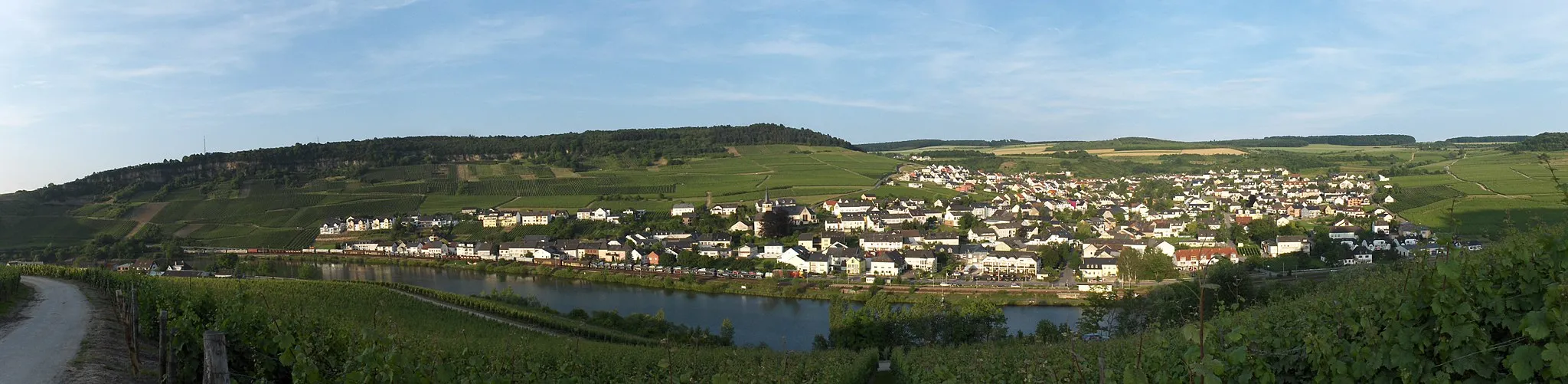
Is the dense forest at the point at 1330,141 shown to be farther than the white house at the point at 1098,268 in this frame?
Yes

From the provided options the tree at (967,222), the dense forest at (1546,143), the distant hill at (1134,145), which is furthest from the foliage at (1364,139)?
the tree at (967,222)

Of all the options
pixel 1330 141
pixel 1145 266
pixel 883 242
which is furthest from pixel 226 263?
pixel 1330 141

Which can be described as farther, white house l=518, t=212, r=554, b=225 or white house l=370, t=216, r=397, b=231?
white house l=370, t=216, r=397, b=231

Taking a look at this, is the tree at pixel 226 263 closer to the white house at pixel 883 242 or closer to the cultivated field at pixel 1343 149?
the white house at pixel 883 242

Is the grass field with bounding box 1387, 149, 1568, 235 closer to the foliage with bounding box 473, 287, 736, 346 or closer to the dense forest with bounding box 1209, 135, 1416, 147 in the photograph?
the foliage with bounding box 473, 287, 736, 346

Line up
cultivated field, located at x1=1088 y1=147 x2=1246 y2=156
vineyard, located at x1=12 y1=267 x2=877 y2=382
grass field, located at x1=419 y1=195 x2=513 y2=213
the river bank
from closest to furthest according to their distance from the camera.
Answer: vineyard, located at x1=12 y1=267 x2=877 y2=382, the river bank, grass field, located at x1=419 y1=195 x2=513 y2=213, cultivated field, located at x1=1088 y1=147 x2=1246 y2=156

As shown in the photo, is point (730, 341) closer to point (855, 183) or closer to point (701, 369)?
point (701, 369)

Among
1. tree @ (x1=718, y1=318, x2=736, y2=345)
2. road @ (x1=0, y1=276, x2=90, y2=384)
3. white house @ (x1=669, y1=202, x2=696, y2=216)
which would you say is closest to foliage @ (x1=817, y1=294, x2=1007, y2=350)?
tree @ (x1=718, y1=318, x2=736, y2=345)
